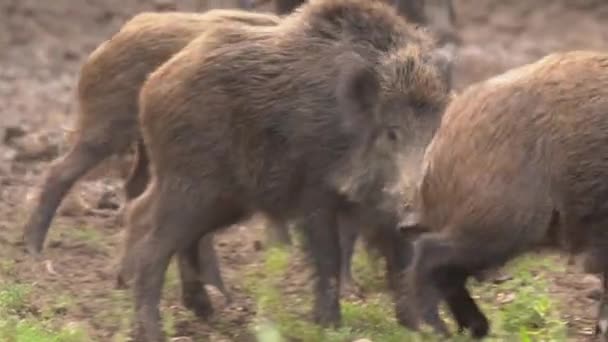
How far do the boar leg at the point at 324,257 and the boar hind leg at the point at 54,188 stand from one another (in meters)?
1.69

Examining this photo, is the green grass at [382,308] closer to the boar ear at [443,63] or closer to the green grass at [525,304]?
the green grass at [525,304]

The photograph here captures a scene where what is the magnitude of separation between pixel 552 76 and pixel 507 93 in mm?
179

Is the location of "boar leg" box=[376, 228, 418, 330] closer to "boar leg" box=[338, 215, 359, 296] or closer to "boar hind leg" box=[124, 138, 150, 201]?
"boar leg" box=[338, 215, 359, 296]

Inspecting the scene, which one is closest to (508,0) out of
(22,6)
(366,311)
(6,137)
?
(22,6)

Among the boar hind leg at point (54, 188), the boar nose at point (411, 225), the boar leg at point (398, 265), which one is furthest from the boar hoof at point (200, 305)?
the boar hind leg at point (54, 188)

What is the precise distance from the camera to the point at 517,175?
243 inches

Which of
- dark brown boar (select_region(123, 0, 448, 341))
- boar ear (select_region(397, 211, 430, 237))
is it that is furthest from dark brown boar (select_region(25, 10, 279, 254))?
boar ear (select_region(397, 211, 430, 237))

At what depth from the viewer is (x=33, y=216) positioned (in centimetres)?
830

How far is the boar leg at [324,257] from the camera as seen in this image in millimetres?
6754

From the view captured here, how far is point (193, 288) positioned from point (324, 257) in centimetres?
67

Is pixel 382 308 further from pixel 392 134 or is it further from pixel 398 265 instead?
pixel 392 134

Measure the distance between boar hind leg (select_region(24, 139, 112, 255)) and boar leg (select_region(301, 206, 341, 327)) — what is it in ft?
5.54

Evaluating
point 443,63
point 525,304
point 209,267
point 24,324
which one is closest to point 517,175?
point 525,304

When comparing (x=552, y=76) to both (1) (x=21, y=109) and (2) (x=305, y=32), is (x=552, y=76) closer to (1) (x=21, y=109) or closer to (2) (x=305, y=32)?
(2) (x=305, y=32)
